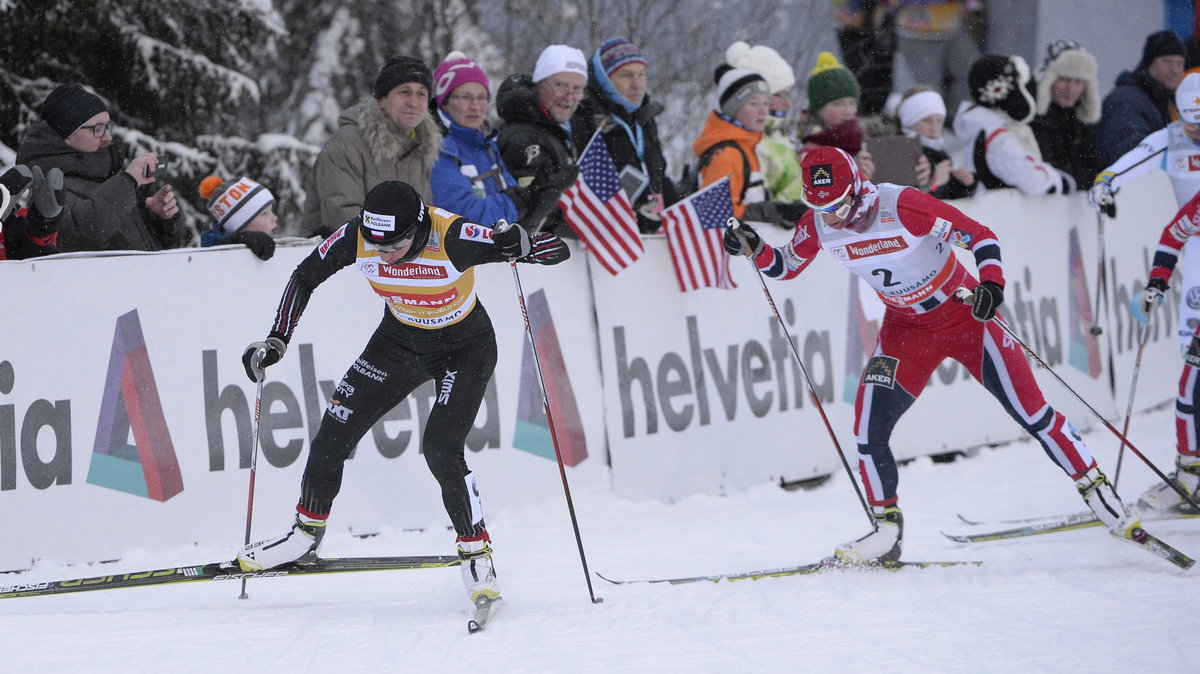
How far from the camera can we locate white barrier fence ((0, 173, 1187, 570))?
18.9ft

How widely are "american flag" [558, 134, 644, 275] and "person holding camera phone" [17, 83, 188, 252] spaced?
2.27 metres

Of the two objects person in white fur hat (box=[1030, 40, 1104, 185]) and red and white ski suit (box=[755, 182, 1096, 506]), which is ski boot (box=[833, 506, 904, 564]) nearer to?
red and white ski suit (box=[755, 182, 1096, 506])

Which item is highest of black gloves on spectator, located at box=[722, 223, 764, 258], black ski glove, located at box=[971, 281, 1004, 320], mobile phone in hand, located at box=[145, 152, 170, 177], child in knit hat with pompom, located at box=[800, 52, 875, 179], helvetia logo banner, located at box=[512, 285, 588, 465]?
child in knit hat with pompom, located at box=[800, 52, 875, 179]

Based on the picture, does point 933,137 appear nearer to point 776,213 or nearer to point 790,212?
point 790,212

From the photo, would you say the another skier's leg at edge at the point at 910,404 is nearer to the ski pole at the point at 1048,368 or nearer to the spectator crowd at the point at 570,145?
the ski pole at the point at 1048,368

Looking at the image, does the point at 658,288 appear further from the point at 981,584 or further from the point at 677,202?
the point at 981,584

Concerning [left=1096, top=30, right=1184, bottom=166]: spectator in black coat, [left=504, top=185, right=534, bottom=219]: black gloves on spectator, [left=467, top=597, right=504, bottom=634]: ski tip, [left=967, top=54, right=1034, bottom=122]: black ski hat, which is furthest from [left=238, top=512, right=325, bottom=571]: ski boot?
[left=1096, top=30, right=1184, bottom=166]: spectator in black coat

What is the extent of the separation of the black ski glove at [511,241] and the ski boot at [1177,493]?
3760 mm

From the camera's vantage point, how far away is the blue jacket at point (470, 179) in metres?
6.44

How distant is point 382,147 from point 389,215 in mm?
1853

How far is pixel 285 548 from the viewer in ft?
16.7

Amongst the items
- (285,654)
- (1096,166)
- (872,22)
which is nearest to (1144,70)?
(1096,166)

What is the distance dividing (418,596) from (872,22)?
1018 cm

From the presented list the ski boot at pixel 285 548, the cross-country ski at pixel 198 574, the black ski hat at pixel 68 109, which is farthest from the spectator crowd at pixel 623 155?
the ski boot at pixel 285 548
